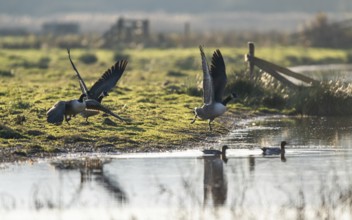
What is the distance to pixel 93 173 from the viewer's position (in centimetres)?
2236

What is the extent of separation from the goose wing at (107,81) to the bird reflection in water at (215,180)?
5870 mm

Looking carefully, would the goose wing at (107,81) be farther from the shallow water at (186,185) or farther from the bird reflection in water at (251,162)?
the bird reflection in water at (251,162)

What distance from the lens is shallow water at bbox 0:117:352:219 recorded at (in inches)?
726

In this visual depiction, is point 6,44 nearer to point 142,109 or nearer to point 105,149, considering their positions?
point 142,109

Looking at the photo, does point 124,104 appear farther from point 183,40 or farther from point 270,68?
point 183,40

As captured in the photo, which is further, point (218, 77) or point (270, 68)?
point (270, 68)

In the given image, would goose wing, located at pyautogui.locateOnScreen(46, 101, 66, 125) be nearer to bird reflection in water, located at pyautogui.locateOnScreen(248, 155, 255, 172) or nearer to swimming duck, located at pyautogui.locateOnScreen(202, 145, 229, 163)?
swimming duck, located at pyautogui.locateOnScreen(202, 145, 229, 163)

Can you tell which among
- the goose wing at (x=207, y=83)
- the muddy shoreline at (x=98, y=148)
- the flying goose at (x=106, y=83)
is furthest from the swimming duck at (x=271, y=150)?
the flying goose at (x=106, y=83)

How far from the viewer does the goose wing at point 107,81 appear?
30.0 meters

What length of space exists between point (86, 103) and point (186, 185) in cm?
852

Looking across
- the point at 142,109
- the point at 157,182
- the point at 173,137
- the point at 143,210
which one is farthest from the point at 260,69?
the point at 143,210

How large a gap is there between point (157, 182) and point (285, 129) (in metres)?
10.9

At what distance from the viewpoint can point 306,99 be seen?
36.5 meters

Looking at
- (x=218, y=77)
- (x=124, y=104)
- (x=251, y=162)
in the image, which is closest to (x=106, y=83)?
(x=218, y=77)
